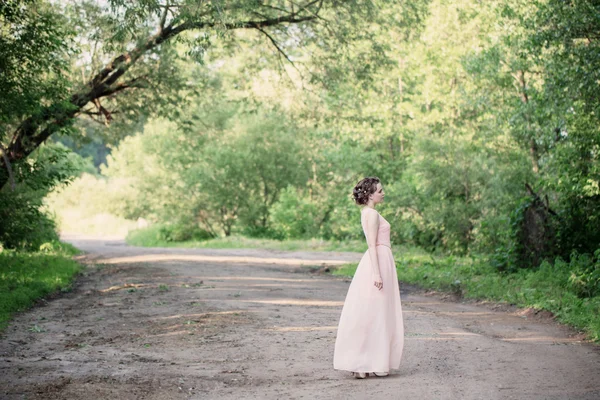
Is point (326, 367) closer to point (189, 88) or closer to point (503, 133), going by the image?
point (189, 88)

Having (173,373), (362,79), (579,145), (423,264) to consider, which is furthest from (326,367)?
(362,79)

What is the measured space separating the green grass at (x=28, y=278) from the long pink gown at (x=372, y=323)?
5995 mm

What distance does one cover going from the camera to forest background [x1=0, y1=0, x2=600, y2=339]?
14.1 meters

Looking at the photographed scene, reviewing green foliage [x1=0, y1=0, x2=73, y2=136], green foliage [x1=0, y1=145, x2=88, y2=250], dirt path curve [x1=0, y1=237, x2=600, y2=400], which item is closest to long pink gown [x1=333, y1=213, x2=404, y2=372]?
dirt path curve [x1=0, y1=237, x2=600, y2=400]

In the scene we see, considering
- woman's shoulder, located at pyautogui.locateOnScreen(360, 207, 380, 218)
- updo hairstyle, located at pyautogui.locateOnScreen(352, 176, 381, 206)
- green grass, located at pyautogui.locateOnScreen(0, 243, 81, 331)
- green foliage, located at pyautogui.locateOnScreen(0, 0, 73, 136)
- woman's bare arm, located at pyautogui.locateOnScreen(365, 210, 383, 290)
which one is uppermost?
green foliage, located at pyautogui.locateOnScreen(0, 0, 73, 136)

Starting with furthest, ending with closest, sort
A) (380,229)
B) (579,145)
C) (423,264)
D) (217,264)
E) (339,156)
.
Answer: (339,156), (217,264), (423,264), (579,145), (380,229)

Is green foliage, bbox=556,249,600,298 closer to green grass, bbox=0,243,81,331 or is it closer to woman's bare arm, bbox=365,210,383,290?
woman's bare arm, bbox=365,210,383,290

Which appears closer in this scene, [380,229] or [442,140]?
[380,229]

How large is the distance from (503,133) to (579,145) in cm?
930

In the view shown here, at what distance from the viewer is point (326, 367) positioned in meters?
7.84

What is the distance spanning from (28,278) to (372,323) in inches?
416

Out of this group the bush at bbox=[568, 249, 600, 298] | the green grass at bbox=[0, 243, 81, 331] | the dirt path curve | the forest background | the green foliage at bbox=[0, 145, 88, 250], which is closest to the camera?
the dirt path curve

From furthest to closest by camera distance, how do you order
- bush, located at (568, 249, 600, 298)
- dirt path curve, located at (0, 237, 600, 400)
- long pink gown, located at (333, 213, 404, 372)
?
bush, located at (568, 249, 600, 298)
long pink gown, located at (333, 213, 404, 372)
dirt path curve, located at (0, 237, 600, 400)

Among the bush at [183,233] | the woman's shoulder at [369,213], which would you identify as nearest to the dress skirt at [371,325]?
the woman's shoulder at [369,213]
